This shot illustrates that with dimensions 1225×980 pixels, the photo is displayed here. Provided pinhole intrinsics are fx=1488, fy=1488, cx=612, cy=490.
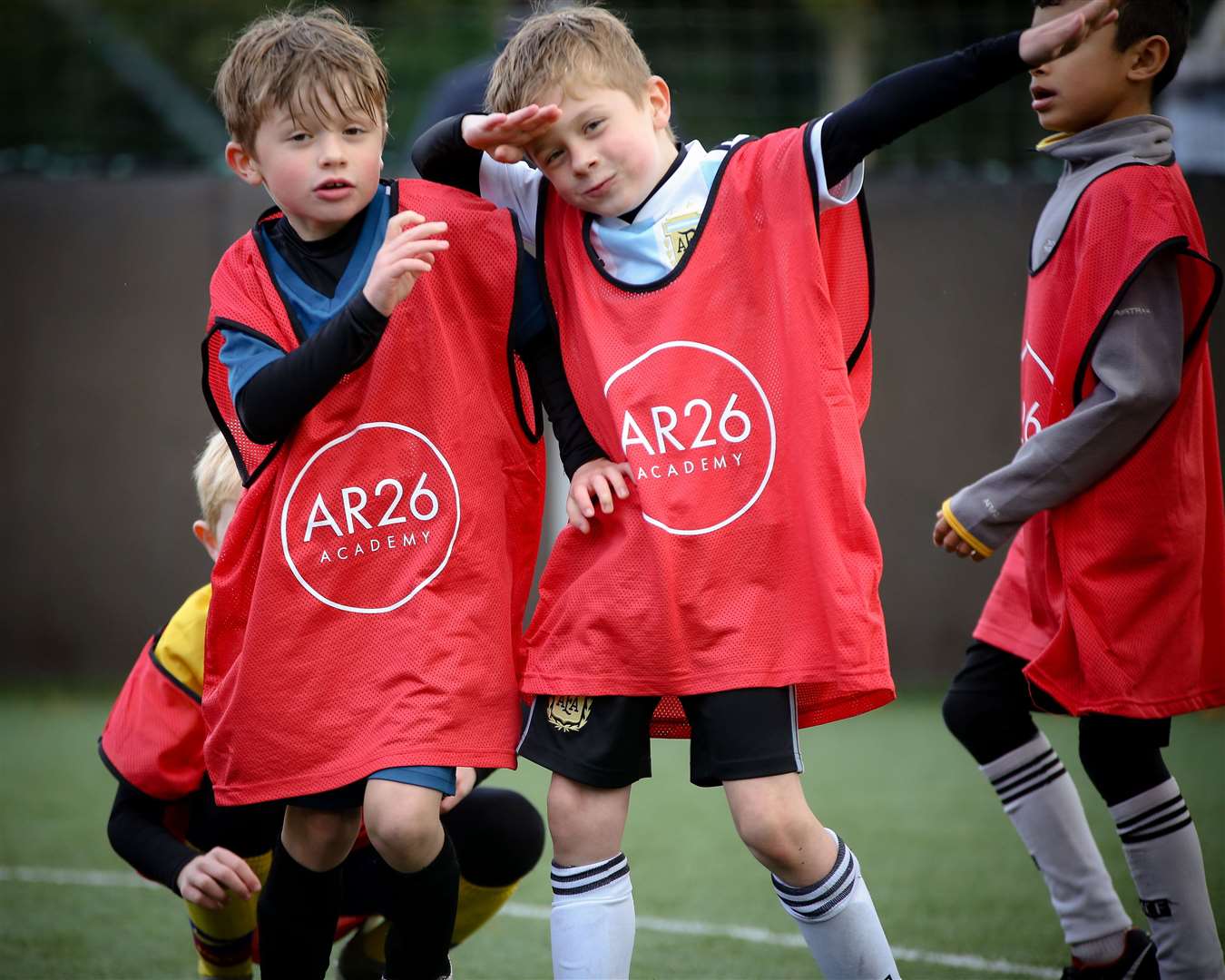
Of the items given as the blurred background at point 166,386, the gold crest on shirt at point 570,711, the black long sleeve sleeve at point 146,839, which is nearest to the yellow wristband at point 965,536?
the gold crest on shirt at point 570,711

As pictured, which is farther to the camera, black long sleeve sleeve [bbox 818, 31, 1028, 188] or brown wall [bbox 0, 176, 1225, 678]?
brown wall [bbox 0, 176, 1225, 678]

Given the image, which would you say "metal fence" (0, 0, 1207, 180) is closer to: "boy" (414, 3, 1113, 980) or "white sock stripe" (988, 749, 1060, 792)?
"white sock stripe" (988, 749, 1060, 792)

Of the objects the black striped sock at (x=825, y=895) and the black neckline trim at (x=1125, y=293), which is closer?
the black striped sock at (x=825, y=895)

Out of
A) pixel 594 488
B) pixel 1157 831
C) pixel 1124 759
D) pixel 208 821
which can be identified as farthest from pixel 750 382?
pixel 208 821

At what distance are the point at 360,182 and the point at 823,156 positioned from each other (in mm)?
748

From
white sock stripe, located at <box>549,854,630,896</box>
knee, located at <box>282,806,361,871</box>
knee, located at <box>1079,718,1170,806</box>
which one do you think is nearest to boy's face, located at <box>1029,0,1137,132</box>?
knee, located at <box>1079,718,1170,806</box>

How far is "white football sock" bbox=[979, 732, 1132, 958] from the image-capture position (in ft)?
9.57

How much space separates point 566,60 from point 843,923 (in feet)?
4.69

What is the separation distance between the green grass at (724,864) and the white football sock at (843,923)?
0.87 meters

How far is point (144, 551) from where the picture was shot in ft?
23.4

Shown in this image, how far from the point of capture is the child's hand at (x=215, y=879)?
2.63 metres

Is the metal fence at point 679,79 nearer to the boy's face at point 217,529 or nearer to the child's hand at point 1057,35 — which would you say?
the boy's face at point 217,529

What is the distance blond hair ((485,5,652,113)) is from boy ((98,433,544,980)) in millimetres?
951

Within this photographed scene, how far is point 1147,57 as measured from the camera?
2826mm
